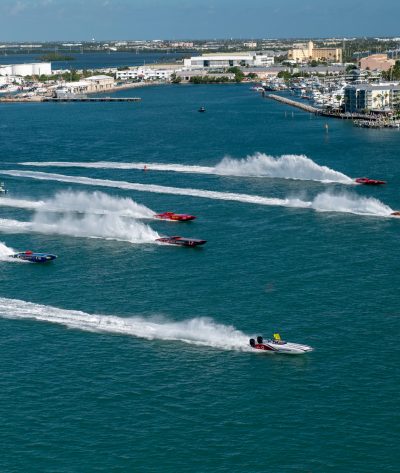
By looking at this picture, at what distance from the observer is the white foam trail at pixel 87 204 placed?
29.0m

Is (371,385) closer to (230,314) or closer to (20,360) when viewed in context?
(230,314)

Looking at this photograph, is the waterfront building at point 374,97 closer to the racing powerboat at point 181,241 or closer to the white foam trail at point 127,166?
the white foam trail at point 127,166

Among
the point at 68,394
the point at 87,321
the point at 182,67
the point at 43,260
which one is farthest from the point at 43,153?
the point at 182,67

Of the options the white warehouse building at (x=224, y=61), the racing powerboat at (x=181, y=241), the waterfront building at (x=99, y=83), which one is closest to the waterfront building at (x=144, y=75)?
the white warehouse building at (x=224, y=61)

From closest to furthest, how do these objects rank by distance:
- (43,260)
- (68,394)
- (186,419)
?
(186,419), (68,394), (43,260)

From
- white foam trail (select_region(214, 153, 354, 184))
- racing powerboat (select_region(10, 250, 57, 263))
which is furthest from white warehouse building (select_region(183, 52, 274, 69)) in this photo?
racing powerboat (select_region(10, 250, 57, 263))

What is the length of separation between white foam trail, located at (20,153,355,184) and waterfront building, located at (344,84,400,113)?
2103cm

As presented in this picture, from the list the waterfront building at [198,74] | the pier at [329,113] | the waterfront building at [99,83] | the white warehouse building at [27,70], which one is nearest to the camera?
the pier at [329,113]

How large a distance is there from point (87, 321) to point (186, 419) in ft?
16.4

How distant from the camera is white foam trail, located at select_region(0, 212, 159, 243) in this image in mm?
26094

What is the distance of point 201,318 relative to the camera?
19.0 meters

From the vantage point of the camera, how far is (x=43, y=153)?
4381 centimetres

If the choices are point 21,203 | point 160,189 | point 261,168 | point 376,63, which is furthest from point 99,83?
point 21,203

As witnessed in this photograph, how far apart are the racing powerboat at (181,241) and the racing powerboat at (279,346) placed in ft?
26.5
